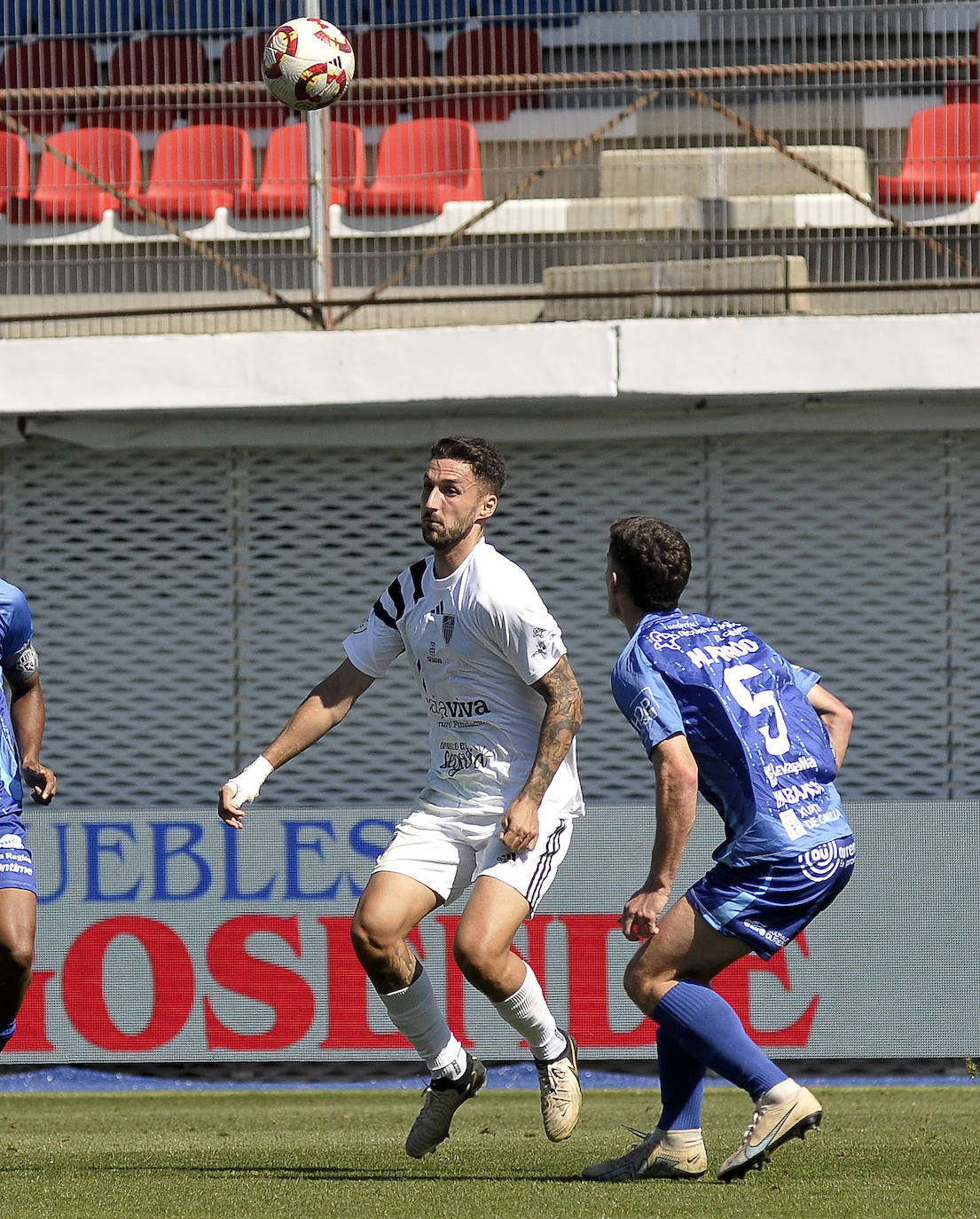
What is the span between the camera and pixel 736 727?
485 centimetres

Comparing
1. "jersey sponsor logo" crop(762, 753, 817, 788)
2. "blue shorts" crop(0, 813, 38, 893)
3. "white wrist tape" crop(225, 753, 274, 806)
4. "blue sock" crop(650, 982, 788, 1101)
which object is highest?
"jersey sponsor logo" crop(762, 753, 817, 788)

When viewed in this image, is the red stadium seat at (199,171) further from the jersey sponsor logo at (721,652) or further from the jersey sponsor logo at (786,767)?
the jersey sponsor logo at (786,767)

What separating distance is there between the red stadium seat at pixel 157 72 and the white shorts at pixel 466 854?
6981mm

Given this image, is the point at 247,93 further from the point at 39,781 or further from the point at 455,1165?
the point at 455,1165

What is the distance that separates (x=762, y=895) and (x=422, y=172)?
7169mm

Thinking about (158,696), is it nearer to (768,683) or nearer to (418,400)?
(418,400)

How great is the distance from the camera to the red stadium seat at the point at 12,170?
1111 cm

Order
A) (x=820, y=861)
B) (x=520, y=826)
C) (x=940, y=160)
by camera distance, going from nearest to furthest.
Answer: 1. (x=820, y=861)
2. (x=520, y=826)
3. (x=940, y=160)

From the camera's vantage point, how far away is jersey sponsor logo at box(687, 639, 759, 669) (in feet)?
16.1

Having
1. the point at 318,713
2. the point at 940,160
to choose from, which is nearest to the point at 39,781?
the point at 318,713

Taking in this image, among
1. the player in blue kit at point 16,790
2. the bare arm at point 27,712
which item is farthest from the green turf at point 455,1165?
the bare arm at point 27,712

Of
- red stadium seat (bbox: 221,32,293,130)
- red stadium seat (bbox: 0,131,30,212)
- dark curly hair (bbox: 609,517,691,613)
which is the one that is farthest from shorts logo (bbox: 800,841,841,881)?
red stadium seat (bbox: 0,131,30,212)

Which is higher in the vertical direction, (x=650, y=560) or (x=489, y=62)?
(x=489, y=62)

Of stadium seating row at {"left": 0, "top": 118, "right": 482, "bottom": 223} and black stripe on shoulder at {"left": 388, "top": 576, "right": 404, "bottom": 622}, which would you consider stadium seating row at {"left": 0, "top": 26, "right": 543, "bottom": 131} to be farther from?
black stripe on shoulder at {"left": 388, "top": 576, "right": 404, "bottom": 622}
